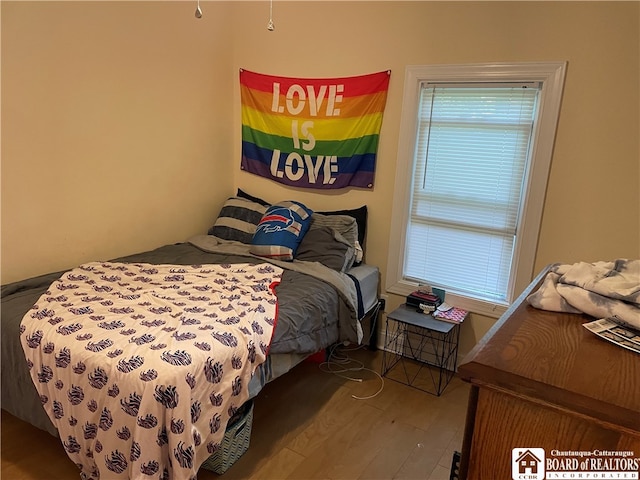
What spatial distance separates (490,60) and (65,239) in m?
2.65

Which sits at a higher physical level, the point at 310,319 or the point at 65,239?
the point at 65,239

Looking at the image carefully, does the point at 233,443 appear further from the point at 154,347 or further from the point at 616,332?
the point at 616,332

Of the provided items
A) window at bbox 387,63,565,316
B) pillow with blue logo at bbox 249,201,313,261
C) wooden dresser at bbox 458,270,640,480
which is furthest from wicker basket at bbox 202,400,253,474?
window at bbox 387,63,565,316

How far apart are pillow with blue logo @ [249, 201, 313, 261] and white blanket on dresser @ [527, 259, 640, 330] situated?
1.93 meters

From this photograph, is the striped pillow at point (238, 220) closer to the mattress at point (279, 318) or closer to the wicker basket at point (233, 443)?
the mattress at point (279, 318)

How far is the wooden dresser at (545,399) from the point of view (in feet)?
2.06

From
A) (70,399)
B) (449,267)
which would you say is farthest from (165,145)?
(449,267)

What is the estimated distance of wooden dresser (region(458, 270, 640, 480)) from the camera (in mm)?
628

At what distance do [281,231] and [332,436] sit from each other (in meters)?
1.26

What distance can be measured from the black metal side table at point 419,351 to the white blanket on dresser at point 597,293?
1610 mm

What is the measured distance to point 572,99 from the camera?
237cm

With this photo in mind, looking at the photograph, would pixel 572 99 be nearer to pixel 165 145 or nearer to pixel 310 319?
pixel 310 319

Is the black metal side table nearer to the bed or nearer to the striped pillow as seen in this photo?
the bed

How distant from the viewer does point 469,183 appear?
2756 millimetres
